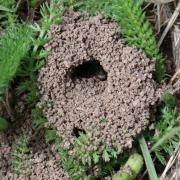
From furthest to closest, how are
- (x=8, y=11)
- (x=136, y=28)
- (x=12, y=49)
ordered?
1. (x=8, y=11)
2. (x=136, y=28)
3. (x=12, y=49)

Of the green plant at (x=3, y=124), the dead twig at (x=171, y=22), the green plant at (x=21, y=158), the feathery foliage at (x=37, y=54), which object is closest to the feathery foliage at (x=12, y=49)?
the feathery foliage at (x=37, y=54)

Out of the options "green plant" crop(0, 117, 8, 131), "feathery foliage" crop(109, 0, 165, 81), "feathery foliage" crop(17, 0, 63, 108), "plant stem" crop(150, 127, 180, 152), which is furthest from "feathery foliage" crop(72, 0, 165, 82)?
"green plant" crop(0, 117, 8, 131)

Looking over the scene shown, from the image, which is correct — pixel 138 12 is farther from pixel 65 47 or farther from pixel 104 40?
pixel 65 47

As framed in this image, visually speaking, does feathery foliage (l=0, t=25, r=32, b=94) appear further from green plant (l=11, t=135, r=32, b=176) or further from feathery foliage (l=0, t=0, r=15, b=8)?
green plant (l=11, t=135, r=32, b=176)

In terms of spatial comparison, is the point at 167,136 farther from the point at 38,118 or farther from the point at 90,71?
the point at 38,118

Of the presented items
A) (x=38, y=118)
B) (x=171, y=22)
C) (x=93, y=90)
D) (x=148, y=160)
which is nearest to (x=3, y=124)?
(x=38, y=118)

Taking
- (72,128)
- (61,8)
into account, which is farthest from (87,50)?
(72,128)

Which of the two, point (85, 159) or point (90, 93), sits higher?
point (90, 93)
